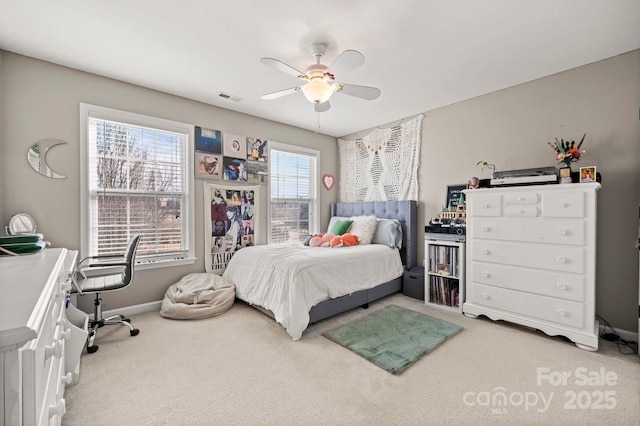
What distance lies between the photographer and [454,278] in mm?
3238

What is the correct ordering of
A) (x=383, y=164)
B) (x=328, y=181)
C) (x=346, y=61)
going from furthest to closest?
(x=328, y=181) → (x=383, y=164) → (x=346, y=61)

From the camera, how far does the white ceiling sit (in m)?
1.94

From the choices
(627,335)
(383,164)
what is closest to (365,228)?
(383,164)

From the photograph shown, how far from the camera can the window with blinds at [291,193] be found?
14.4 ft

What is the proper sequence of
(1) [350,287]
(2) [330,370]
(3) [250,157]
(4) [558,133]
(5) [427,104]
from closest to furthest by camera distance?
(2) [330,370], (4) [558,133], (1) [350,287], (5) [427,104], (3) [250,157]

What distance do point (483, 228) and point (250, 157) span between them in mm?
3056

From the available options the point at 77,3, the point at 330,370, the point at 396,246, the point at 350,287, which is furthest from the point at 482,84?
the point at 77,3

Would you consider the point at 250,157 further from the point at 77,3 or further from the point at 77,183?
the point at 77,3

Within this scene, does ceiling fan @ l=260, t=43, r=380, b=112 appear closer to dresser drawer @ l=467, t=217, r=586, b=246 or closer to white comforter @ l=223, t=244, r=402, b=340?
white comforter @ l=223, t=244, r=402, b=340

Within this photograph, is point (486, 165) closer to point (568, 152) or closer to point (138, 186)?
point (568, 152)

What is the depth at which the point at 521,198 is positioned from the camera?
2.68 metres

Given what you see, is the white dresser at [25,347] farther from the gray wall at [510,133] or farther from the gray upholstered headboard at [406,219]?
the gray upholstered headboard at [406,219]

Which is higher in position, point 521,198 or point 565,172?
point 565,172

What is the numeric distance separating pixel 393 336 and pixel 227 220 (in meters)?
2.50
